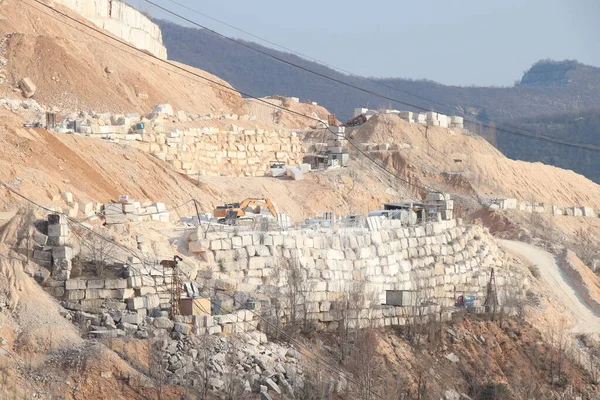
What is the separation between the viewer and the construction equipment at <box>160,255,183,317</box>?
111 ft

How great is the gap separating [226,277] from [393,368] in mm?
4159

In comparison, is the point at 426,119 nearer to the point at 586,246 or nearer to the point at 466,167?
the point at 466,167

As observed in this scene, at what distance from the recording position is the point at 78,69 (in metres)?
67.2

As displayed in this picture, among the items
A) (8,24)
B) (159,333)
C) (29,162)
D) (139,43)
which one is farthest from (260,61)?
(159,333)

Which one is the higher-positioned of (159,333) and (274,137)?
(274,137)

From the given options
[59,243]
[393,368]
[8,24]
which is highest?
[8,24]

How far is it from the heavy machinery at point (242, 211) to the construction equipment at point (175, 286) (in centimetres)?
583

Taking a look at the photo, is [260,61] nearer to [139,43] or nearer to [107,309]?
[139,43]

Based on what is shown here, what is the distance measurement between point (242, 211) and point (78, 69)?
24423mm

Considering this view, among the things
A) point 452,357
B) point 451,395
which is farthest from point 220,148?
point 451,395

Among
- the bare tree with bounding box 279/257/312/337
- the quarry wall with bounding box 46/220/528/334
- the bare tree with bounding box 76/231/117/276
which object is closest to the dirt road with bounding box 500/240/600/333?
the quarry wall with bounding box 46/220/528/334

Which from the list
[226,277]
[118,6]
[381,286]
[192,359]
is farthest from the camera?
[118,6]

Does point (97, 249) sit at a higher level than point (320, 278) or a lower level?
higher

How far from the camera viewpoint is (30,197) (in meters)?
37.8
